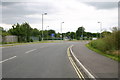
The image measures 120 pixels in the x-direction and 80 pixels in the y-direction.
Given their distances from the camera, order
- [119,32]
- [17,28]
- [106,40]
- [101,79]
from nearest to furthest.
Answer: [101,79] < [119,32] < [106,40] < [17,28]

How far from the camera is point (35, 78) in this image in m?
8.59

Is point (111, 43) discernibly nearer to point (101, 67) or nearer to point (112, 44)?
point (112, 44)

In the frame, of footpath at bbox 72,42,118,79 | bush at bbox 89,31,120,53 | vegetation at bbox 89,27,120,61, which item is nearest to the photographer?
footpath at bbox 72,42,118,79

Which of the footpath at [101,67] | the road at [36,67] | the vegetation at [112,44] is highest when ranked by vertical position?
the vegetation at [112,44]

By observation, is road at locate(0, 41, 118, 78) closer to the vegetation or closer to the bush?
the vegetation

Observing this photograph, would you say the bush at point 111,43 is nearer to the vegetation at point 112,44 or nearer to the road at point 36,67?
the vegetation at point 112,44

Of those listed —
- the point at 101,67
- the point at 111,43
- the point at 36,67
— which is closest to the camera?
the point at 101,67

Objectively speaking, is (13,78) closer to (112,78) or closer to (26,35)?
(112,78)

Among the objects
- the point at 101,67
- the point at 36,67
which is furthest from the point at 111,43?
the point at 36,67

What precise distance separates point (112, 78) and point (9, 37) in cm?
4853

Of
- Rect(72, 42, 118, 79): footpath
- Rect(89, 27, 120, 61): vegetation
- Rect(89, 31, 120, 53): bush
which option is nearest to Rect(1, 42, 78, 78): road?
Rect(72, 42, 118, 79): footpath

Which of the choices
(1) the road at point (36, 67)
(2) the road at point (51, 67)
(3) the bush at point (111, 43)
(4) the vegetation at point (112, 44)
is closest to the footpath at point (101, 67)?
(2) the road at point (51, 67)

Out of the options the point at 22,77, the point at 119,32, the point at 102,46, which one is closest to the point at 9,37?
the point at 102,46

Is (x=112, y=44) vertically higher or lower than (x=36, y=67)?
higher
